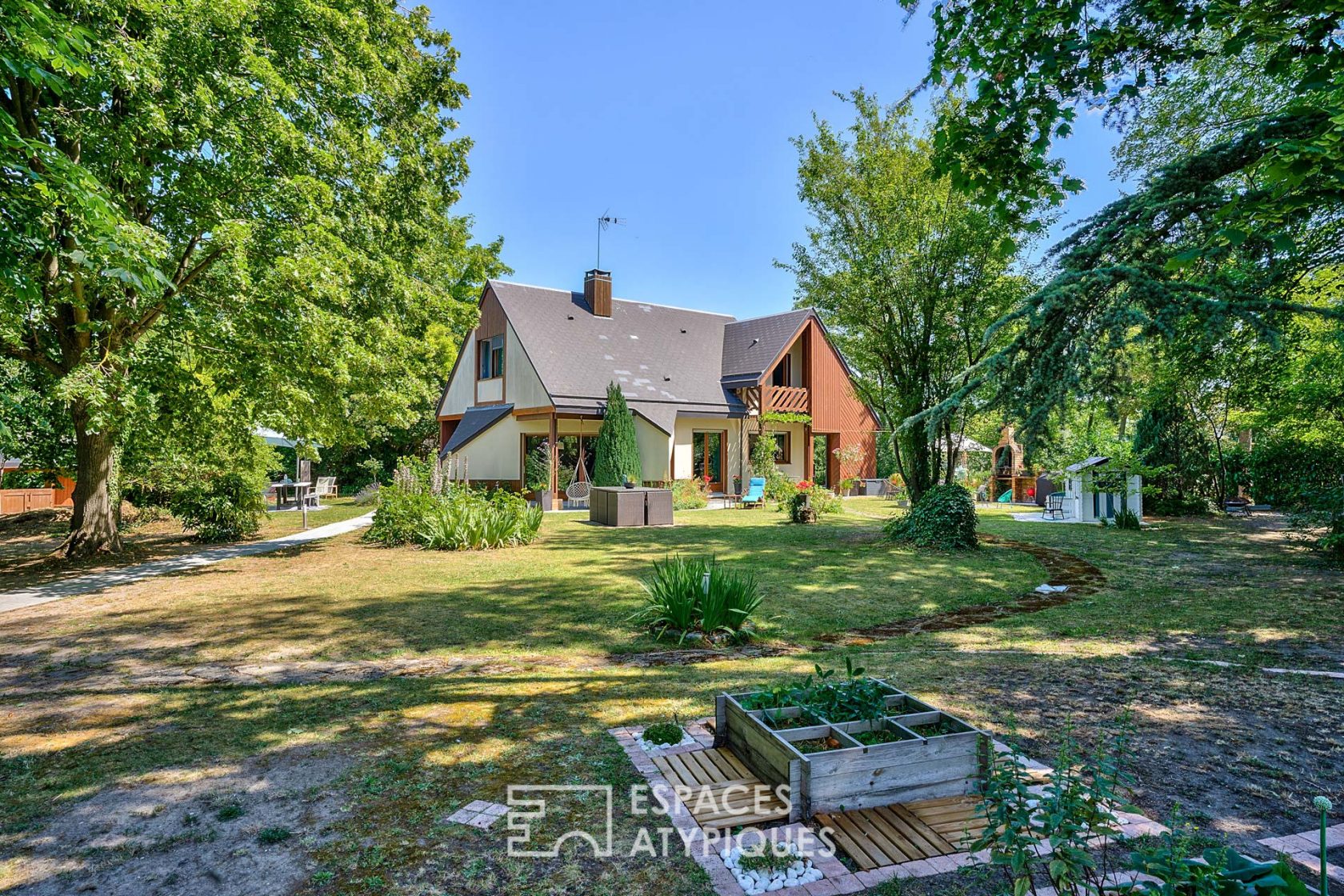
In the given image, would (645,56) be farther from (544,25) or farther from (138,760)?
(138,760)

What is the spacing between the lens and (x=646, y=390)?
24812 millimetres

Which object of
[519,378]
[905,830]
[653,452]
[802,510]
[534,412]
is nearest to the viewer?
[905,830]

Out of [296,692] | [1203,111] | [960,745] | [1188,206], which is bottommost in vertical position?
[296,692]

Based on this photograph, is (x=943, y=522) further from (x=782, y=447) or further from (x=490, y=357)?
(x=490, y=357)

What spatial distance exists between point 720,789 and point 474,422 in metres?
23.5

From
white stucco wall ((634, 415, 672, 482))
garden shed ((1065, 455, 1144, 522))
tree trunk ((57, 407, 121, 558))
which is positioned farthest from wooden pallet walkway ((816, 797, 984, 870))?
white stucco wall ((634, 415, 672, 482))

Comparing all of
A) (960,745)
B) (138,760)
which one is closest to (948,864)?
(960,745)

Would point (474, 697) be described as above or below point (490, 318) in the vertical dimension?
below

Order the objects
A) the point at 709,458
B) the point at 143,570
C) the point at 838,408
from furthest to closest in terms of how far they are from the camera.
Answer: the point at 838,408
the point at 709,458
the point at 143,570

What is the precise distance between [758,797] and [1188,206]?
715cm

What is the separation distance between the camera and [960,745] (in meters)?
3.31

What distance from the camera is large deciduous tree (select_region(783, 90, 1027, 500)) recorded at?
13727mm

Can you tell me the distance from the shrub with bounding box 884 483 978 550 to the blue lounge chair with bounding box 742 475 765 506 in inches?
344

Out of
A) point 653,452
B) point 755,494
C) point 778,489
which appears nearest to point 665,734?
point 778,489
